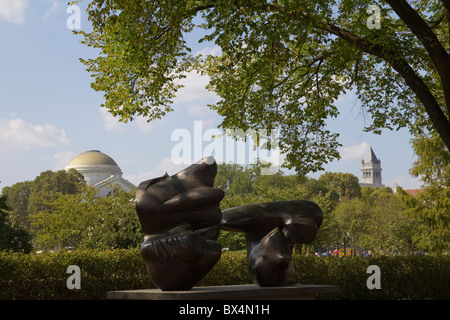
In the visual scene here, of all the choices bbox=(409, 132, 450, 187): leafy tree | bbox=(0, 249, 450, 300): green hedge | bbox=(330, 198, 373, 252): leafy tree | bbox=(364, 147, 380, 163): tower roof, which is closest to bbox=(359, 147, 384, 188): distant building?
bbox=(364, 147, 380, 163): tower roof

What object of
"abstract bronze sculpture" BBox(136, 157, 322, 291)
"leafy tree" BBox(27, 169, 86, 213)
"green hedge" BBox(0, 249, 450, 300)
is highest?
"leafy tree" BBox(27, 169, 86, 213)

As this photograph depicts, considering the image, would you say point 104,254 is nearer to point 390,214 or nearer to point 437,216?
point 437,216

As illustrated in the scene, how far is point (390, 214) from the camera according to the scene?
43.6 metres

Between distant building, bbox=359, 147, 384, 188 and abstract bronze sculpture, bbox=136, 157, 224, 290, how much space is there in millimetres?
176694

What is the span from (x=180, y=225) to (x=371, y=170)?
17980 centimetres

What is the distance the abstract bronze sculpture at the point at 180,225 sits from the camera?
7938 millimetres

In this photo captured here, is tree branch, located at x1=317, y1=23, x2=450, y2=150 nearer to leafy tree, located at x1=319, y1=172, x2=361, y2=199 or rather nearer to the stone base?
the stone base

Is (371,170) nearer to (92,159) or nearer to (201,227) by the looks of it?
(92,159)

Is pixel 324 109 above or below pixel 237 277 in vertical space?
above

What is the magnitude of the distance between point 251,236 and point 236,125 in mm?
A: 7052

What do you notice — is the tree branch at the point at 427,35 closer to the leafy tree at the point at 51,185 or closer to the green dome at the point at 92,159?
the leafy tree at the point at 51,185

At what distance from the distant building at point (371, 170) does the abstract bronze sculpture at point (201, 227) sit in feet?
576

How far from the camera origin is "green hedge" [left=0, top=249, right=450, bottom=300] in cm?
1158
